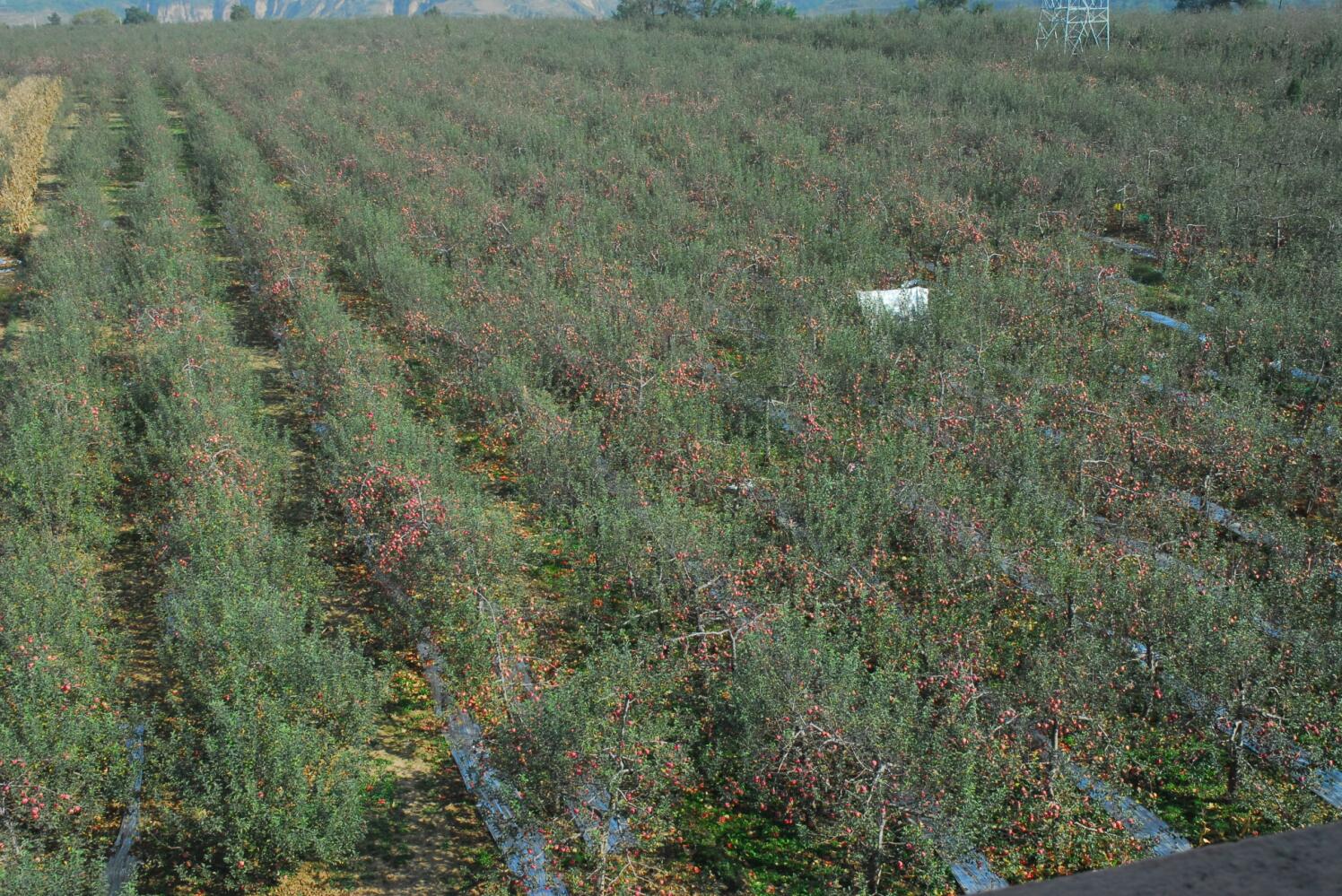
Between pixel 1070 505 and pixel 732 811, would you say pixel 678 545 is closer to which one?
pixel 732 811

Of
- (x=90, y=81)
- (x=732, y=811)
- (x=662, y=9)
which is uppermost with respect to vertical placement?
(x=662, y=9)

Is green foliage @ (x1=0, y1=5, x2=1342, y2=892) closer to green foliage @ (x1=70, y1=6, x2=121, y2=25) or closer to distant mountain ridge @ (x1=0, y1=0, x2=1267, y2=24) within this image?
green foliage @ (x1=70, y1=6, x2=121, y2=25)

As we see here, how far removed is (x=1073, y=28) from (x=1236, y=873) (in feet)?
90.9

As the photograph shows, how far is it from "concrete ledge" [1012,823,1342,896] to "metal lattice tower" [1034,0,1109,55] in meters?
24.0

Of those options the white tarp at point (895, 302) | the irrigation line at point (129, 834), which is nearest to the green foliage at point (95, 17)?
the white tarp at point (895, 302)

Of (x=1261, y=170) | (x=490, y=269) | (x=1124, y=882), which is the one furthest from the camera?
(x=1261, y=170)

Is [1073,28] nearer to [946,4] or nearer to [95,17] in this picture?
[946,4]

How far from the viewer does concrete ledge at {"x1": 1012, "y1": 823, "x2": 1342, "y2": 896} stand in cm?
86

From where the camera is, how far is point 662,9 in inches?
1877

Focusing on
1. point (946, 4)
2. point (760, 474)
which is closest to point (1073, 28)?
point (946, 4)

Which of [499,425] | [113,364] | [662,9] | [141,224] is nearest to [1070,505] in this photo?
[499,425]

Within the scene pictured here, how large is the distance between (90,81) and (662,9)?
89.6ft

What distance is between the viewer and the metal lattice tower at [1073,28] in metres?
22.1

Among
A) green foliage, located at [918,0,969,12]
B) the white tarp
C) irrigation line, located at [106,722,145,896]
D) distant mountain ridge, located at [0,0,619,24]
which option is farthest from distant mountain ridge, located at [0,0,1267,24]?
irrigation line, located at [106,722,145,896]
